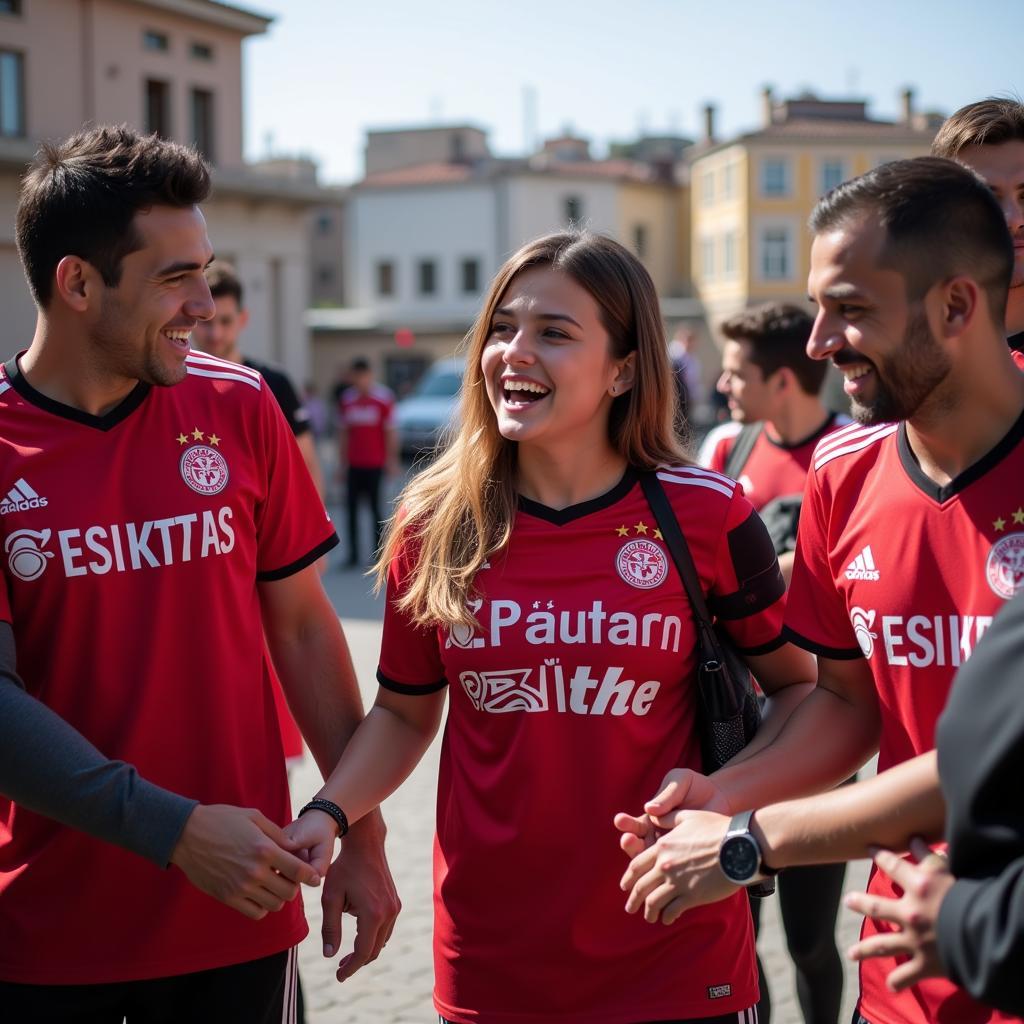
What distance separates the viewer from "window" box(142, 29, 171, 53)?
27672mm

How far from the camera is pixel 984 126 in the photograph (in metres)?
3.09

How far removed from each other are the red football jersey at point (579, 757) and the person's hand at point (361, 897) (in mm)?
186

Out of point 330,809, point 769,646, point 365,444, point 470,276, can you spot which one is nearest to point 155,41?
point 365,444

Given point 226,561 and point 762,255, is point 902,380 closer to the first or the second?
point 226,561

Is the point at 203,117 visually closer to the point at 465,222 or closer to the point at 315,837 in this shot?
the point at 315,837

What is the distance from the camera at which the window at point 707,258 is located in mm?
63562

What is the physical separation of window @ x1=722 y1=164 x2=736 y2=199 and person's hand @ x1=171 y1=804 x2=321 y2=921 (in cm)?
6105

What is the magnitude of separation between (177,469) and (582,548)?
0.89m

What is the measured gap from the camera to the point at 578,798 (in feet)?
9.23

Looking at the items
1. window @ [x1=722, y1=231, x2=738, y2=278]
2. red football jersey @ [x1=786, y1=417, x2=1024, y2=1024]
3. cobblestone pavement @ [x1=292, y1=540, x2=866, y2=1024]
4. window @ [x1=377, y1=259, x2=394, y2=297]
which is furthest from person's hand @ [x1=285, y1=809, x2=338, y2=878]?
window @ [x1=377, y1=259, x2=394, y2=297]

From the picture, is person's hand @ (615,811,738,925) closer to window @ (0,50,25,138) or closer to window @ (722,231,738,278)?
window @ (0,50,25,138)

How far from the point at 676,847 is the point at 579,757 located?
389 mm

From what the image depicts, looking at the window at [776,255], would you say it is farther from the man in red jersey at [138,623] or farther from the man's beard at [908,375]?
the man's beard at [908,375]

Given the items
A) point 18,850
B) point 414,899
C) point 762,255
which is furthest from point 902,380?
point 762,255
